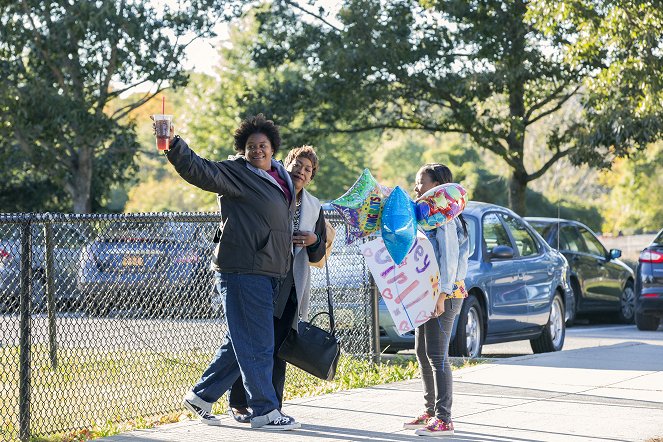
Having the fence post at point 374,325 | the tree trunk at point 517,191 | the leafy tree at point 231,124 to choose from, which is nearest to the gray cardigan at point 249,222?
the fence post at point 374,325

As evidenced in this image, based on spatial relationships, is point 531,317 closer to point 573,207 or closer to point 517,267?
point 517,267

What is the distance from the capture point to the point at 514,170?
87.0ft

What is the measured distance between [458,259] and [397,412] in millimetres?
1373

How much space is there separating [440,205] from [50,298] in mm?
2848

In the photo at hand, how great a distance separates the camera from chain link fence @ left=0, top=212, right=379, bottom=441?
25.5ft

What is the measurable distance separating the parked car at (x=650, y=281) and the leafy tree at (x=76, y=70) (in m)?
11.7

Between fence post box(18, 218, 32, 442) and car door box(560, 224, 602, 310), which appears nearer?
fence post box(18, 218, 32, 442)

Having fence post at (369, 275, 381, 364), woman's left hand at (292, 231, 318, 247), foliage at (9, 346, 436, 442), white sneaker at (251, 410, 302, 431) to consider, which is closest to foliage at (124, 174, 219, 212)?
fence post at (369, 275, 381, 364)

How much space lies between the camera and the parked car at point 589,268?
57.6ft

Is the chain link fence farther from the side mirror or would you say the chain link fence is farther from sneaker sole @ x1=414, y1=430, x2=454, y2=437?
the side mirror

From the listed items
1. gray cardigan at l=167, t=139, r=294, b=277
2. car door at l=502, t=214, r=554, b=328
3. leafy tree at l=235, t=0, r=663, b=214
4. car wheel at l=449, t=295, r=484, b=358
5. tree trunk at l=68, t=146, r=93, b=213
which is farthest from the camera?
tree trunk at l=68, t=146, r=93, b=213

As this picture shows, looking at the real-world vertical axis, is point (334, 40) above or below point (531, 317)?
above

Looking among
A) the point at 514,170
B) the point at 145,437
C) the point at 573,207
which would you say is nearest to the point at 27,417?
the point at 145,437

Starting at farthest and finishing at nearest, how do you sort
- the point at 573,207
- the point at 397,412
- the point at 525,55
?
the point at 573,207 → the point at 525,55 → the point at 397,412
